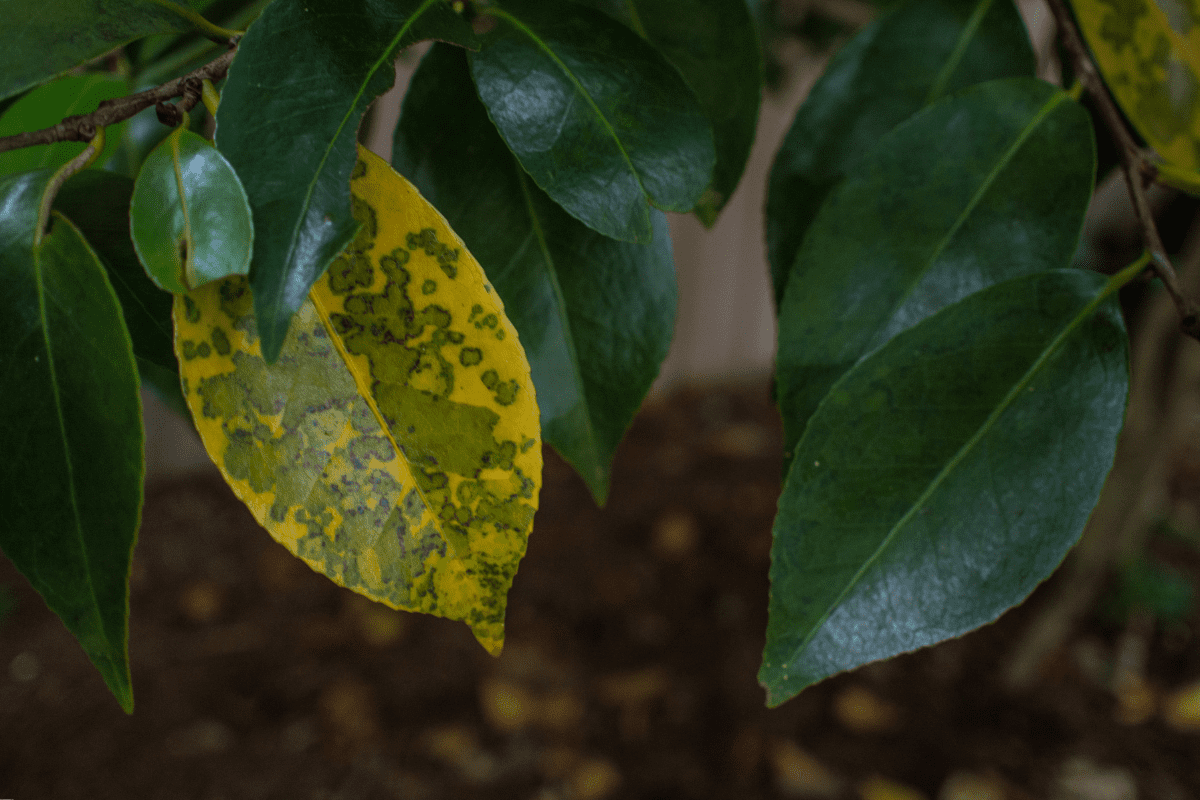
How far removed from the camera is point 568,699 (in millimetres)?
1407

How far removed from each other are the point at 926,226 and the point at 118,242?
322 mm

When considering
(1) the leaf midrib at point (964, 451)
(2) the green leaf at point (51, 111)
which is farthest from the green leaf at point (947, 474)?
(2) the green leaf at point (51, 111)

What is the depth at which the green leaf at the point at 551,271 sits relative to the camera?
0.34 m

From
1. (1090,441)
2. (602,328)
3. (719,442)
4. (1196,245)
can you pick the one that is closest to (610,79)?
(602,328)

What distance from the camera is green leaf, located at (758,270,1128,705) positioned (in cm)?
29

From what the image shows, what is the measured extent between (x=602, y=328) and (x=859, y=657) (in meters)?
0.17

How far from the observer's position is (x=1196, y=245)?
0.97 meters

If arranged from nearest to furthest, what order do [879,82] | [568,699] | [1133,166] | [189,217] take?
1. [189,217]
2. [1133,166]
3. [879,82]
4. [568,699]

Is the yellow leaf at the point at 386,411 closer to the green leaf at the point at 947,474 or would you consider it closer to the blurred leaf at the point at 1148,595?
the green leaf at the point at 947,474

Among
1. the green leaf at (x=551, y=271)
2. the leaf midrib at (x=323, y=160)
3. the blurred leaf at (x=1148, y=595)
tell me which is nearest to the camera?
the leaf midrib at (x=323, y=160)

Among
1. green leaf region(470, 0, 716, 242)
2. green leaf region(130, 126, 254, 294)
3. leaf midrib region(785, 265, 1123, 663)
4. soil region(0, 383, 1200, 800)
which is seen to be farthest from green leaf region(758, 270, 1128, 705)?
soil region(0, 383, 1200, 800)

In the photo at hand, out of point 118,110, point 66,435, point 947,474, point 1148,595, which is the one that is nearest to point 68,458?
point 66,435

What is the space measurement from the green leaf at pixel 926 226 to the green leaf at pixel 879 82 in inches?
3.0

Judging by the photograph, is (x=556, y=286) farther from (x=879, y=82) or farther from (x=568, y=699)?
(x=568, y=699)
